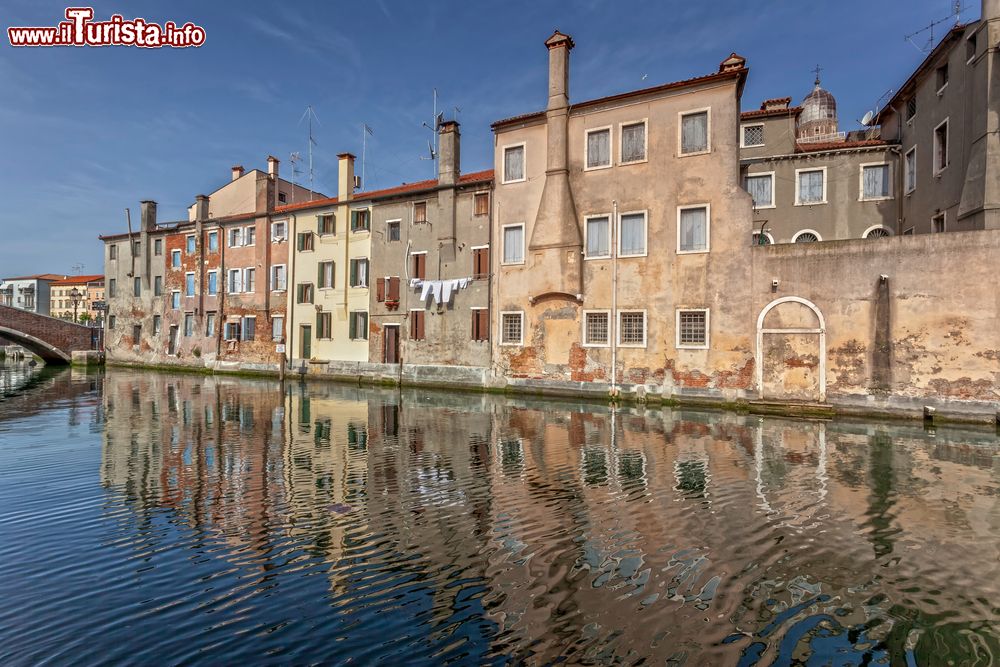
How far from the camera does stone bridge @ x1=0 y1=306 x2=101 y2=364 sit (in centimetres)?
4293

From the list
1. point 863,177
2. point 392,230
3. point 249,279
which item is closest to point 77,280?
point 249,279

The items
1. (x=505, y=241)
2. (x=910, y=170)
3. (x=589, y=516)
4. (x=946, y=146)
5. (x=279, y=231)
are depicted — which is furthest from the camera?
(x=279, y=231)

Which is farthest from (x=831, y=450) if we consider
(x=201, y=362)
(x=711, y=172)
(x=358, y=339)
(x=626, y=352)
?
(x=201, y=362)

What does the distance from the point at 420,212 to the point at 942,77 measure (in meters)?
23.9

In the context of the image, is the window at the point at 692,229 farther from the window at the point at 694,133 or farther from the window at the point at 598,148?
the window at the point at 598,148

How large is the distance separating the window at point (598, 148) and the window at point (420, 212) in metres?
9.86

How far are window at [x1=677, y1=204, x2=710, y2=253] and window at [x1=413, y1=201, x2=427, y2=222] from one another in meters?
14.0

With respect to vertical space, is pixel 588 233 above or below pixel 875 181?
below

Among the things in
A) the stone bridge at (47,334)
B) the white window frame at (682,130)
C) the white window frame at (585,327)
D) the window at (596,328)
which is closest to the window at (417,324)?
the white window frame at (585,327)

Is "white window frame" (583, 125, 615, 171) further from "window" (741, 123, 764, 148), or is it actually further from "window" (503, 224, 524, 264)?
"window" (741, 123, 764, 148)

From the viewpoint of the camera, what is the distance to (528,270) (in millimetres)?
→ 25359

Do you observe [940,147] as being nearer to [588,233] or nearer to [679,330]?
[679,330]

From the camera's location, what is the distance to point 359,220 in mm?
32312

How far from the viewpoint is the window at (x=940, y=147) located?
20703 mm
